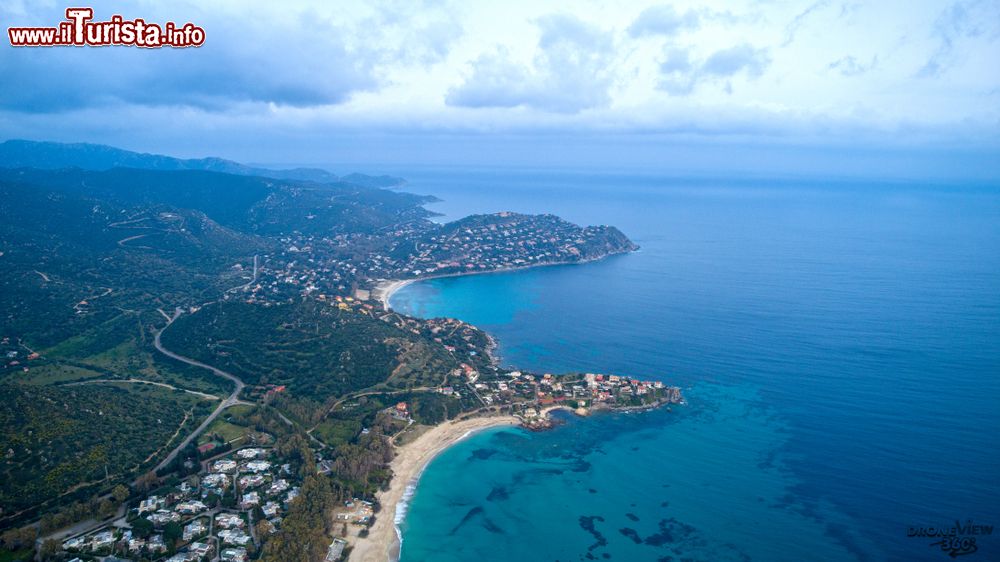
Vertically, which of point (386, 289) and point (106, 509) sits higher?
point (386, 289)

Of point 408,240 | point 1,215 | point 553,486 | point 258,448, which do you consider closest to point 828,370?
point 553,486

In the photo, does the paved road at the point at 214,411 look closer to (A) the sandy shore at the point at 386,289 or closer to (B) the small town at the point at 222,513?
(B) the small town at the point at 222,513

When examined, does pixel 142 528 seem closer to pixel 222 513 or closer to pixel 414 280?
pixel 222 513

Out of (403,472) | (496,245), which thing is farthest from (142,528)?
(496,245)

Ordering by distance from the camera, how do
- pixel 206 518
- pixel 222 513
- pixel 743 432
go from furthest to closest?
pixel 743 432 → pixel 222 513 → pixel 206 518

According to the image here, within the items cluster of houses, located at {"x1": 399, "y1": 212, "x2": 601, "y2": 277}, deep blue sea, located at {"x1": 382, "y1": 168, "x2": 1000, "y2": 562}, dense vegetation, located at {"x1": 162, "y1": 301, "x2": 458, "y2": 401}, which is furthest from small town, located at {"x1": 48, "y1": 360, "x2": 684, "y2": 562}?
cluster of houses, located at {"x1": 399, "y1": 212, "x2": 601, "y2": 277}

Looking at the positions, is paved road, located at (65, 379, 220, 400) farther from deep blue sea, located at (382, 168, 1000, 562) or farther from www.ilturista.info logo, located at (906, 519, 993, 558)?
www.ilturista.info logo, located at (906, 519, 993, 558)
